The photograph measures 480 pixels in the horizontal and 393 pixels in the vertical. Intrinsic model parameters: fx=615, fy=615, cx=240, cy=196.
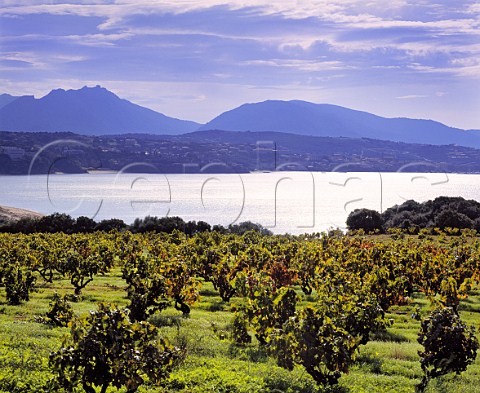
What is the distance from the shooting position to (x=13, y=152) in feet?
601

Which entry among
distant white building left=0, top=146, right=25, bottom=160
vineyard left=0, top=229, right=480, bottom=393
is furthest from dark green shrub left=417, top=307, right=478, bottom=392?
distant white building left=0, top=146, right=25, bottom=160

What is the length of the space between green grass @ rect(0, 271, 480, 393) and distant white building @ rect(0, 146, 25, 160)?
16737 cm

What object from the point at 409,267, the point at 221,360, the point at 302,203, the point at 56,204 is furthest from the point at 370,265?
the point at 302,203

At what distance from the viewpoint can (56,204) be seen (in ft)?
526

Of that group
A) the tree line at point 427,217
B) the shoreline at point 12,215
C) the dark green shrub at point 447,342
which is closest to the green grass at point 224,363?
the dark green shrub at point 447,342

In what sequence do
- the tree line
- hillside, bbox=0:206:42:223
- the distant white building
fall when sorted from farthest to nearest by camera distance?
the distant white building
hillside, bbox=0:206:42:223
the tree line

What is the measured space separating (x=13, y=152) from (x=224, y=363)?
180m

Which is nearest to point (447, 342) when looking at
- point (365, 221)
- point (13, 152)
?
point (365, 221)

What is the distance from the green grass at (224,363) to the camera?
14.7 metres

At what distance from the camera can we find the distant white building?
180875 millimetres

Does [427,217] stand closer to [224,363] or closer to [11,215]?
[224,363]

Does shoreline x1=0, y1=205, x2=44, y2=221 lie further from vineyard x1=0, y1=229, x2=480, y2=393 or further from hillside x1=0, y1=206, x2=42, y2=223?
vineyard x1=0, y1=229, x2=480, y2=393

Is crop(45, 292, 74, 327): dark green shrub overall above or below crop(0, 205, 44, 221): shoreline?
above

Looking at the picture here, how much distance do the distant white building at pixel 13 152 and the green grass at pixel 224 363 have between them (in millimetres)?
167372
